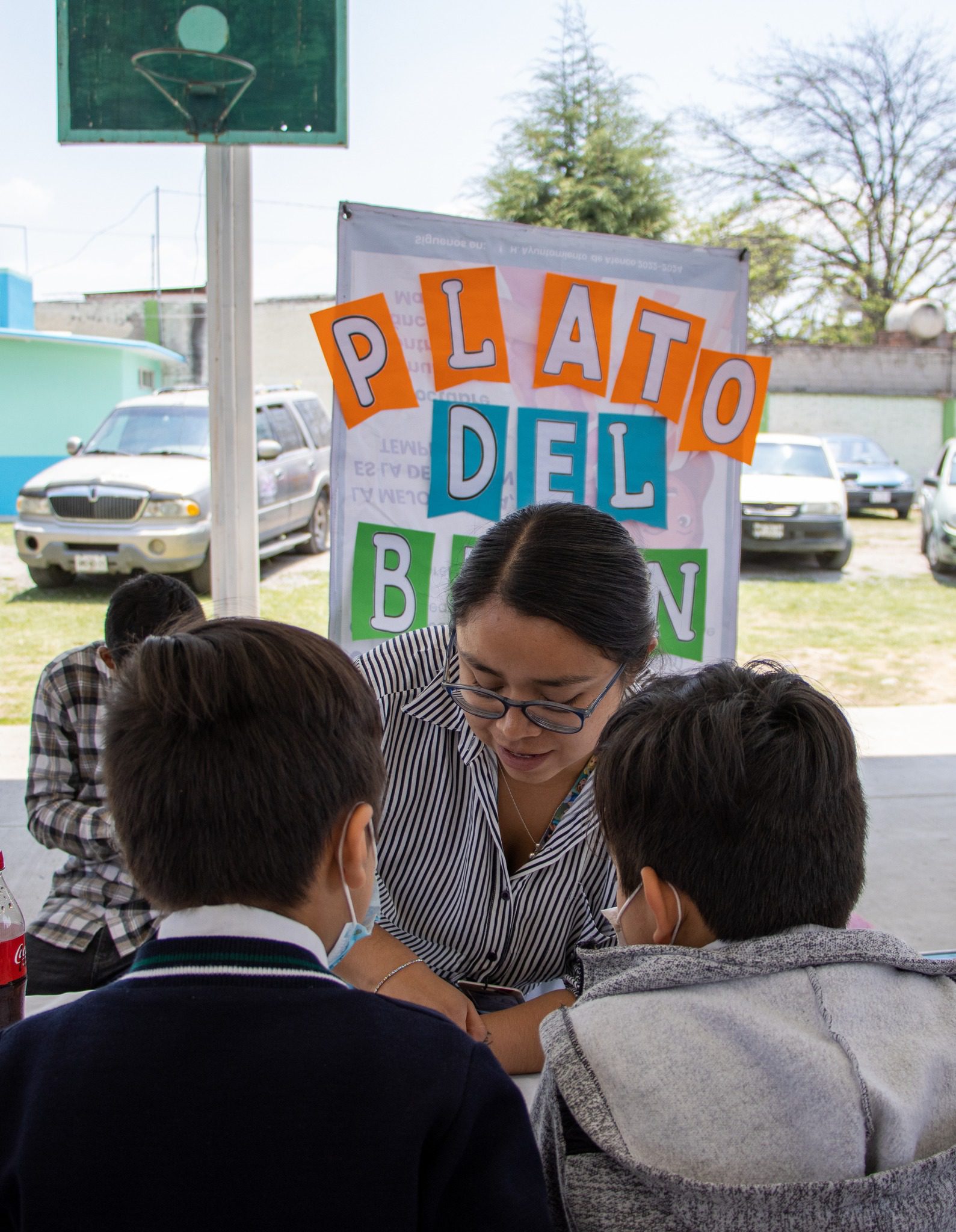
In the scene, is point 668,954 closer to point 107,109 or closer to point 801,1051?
point 801,1051

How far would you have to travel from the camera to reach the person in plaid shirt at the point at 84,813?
1.96m

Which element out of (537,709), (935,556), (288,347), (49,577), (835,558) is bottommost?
(49,577)

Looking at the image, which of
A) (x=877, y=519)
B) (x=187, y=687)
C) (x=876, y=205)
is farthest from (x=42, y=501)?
(x=876, y=205)

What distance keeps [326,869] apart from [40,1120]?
11.1 inches

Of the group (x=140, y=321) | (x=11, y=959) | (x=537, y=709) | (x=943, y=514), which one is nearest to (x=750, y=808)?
(x=537, y=709)

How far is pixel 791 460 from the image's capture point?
10.6 metres

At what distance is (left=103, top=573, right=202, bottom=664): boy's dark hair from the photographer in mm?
2025

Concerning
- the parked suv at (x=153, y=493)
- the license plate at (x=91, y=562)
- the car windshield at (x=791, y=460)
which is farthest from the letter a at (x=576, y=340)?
the car windshield at (x=791, y=460)

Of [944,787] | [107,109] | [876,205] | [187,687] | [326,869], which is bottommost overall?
[944,787]

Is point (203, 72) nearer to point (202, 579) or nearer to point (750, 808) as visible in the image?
point (750, 808)

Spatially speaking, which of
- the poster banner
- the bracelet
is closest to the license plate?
the poster banner

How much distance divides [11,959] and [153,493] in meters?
7.06

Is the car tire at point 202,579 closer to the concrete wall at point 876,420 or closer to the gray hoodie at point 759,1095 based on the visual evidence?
the gray hoodie at point 759,1095

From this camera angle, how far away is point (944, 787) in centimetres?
434
